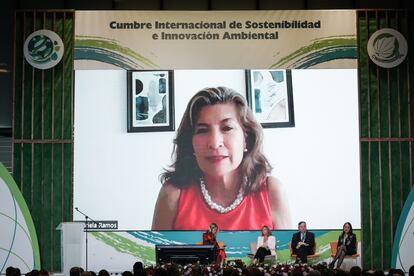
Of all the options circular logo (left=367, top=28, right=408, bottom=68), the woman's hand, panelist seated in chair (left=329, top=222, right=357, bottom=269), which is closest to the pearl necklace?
the woman's hand

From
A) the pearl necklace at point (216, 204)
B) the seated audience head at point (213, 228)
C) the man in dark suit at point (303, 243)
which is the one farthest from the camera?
the pearl necklace at point (216, 204)

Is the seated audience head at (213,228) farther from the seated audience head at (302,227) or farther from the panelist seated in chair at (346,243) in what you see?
the panelist seated in chair at (346,243)

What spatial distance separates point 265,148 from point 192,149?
1443 mm

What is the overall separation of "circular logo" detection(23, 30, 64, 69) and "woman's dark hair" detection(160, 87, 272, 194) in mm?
2925

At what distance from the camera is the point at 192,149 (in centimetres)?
1461

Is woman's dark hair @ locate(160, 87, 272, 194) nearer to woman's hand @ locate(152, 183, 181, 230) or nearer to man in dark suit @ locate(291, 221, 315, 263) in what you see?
woman's hand @ locate(152, 183, 181, 230)

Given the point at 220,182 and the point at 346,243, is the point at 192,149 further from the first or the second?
the point at 346,243

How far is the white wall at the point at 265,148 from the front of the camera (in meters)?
14.5

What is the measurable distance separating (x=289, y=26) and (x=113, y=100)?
3827 millimetres

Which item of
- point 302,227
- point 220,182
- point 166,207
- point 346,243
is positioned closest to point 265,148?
point 220,182

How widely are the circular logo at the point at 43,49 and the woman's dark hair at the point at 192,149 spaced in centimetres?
293

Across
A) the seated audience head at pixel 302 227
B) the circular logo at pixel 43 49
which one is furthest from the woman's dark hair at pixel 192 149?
the circular logo at pixel 43 49

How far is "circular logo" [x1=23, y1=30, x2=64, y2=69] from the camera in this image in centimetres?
1498

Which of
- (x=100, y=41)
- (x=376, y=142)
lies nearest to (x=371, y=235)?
(x=376, y=142)
